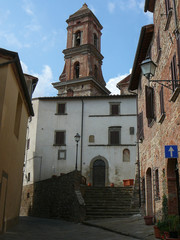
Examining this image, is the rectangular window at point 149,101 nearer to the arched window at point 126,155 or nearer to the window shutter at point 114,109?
the arched window at point 126,155

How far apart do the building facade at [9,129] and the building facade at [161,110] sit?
468 cm

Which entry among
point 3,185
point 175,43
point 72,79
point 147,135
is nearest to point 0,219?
point 3,185

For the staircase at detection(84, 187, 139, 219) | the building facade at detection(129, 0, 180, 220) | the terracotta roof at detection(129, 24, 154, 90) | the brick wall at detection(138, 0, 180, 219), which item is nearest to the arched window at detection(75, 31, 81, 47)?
the staircase at detection(84, 187, 139, 219)

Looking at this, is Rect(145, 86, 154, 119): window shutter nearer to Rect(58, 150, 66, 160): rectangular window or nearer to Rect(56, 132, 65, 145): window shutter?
Rect(58, 150, 66, 160): rectangular window

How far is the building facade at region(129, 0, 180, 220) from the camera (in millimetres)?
8703

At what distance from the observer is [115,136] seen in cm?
2730

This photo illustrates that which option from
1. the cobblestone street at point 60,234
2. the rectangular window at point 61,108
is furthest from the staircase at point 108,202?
the rectangular window at point 61,108

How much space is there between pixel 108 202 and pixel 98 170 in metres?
9.19

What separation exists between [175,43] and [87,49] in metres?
32.7

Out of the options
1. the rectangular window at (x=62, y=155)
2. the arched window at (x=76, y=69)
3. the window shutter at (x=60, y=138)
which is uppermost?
the arched window at (x=76, y=69)

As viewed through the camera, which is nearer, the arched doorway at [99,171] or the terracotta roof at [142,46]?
the terracotta roof at [142,46]

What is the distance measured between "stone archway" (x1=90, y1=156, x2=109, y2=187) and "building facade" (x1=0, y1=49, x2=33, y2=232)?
13.6m

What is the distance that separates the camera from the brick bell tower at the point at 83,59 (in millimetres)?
38969

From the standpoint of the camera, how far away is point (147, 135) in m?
13.6
